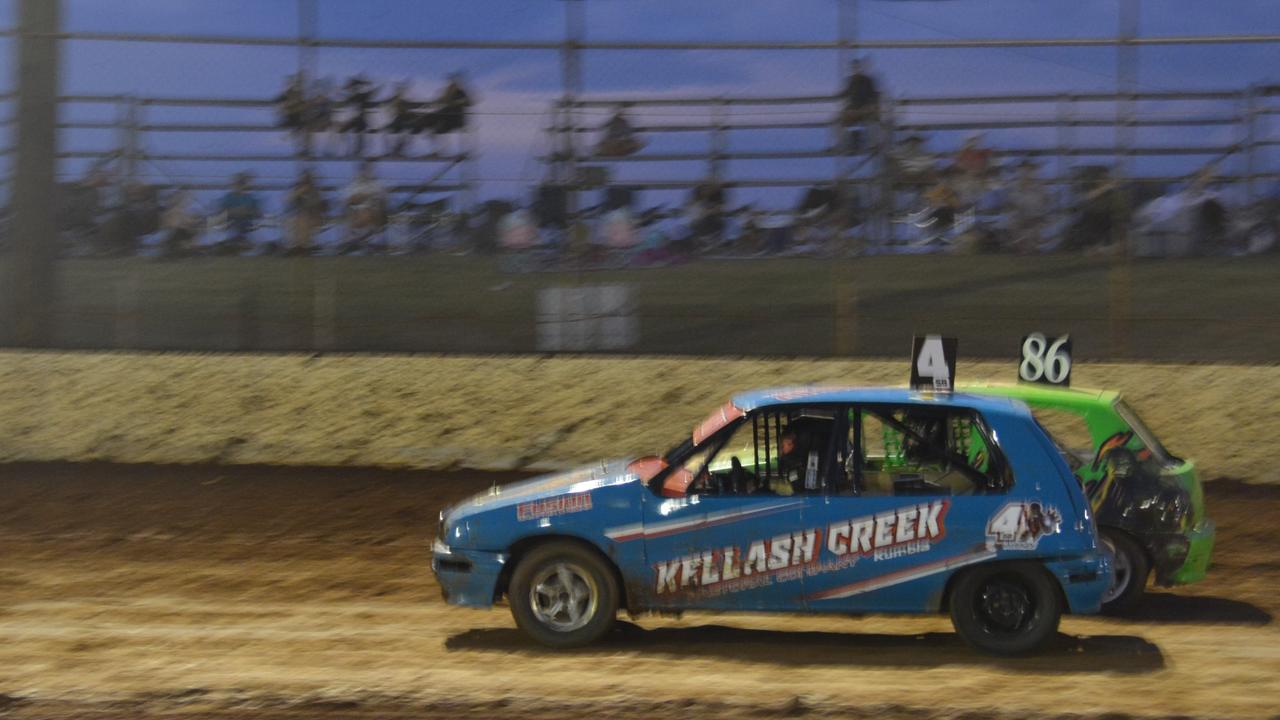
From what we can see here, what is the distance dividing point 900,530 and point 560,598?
1901 millimetres

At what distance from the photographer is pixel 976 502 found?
25.7ft

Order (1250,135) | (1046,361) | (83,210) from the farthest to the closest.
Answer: (83,210), (1250,135), (1046,361)

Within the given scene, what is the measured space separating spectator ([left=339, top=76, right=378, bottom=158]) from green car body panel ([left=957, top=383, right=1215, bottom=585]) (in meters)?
8.26

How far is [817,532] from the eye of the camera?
25.7 feet

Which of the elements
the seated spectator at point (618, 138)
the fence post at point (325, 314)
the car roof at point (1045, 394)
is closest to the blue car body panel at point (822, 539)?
the car roof at point (1045, 394)

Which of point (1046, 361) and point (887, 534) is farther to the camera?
point (1046, 361)

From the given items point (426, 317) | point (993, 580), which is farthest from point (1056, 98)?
point (993, 580)

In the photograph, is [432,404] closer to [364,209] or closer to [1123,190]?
[364,209]

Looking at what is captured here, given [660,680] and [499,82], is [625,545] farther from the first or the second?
[499,82]

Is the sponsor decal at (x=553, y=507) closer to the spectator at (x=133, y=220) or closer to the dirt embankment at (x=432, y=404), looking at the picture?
the dirt embankment at (x=432, y=404)

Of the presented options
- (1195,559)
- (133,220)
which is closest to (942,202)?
(1195,559)

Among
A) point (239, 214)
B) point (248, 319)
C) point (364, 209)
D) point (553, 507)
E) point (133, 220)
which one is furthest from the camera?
point (133, 220)

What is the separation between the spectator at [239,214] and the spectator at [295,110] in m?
0.66

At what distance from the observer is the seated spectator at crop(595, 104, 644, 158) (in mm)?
14814
